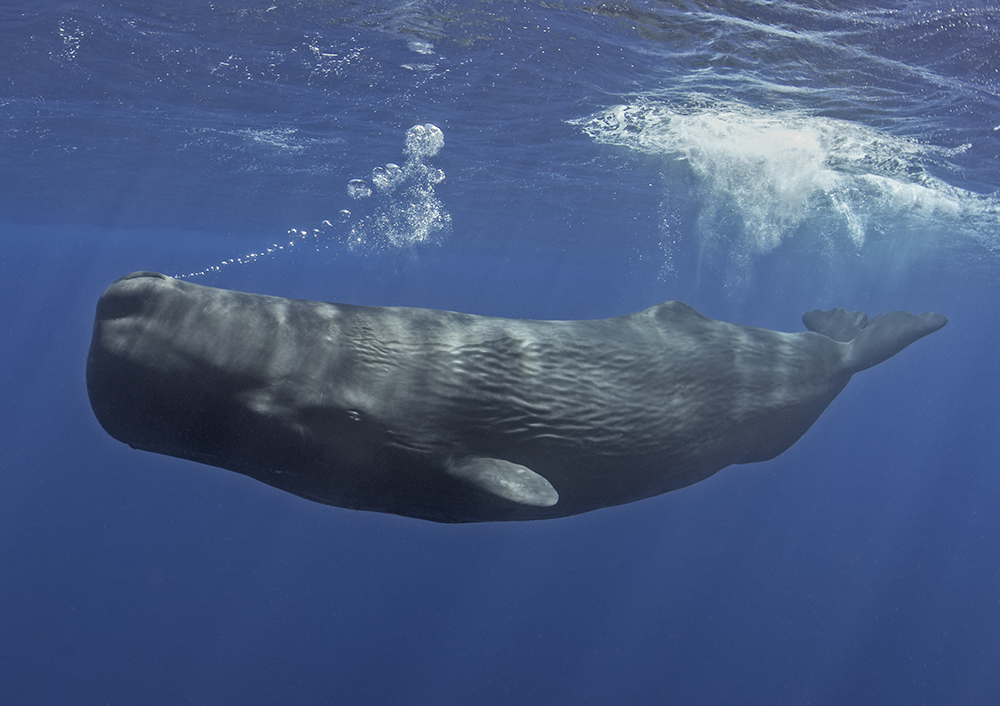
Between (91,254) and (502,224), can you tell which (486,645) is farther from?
(91,254)

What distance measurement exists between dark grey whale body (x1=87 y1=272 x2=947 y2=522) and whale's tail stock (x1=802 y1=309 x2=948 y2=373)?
2726 millimetres

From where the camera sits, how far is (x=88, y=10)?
10.1 meters

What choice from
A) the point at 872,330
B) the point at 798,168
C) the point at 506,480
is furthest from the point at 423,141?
the point at 506,480

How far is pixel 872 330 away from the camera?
6.91m

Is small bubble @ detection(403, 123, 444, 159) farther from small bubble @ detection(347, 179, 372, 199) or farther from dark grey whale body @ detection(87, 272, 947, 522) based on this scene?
dark grey whale body @ detection(87, 272, 947, 522)

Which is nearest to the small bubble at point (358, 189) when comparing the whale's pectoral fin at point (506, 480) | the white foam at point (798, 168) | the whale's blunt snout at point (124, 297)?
the white foam at point (798, 168)

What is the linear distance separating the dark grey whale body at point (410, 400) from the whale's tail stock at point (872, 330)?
273 centimetres

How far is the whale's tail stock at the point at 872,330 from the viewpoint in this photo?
6.72 metres

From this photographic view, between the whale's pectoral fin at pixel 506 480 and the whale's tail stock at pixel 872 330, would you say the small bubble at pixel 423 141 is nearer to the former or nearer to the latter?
the whale's tail stock at pixel 872 330

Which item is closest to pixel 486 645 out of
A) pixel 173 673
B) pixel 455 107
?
pixel 173 673

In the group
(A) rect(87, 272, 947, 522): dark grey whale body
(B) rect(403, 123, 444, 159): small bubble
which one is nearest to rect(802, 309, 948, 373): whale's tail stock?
(A) rect(87, 272, 947, 522): dark grey whale body

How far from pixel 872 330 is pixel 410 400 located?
5.84 metres

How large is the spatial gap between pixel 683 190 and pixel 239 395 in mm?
20908

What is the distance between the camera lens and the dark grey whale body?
328 cm
